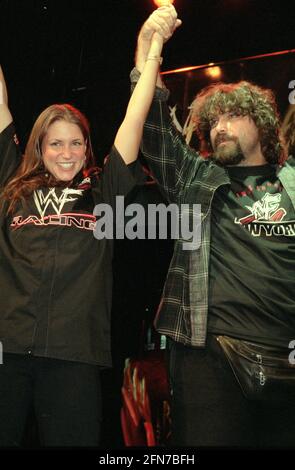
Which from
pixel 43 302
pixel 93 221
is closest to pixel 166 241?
pixel 93 221

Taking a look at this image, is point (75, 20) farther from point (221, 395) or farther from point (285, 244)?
point (221, 395)

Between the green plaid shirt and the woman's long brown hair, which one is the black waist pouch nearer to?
the green plaid shirt

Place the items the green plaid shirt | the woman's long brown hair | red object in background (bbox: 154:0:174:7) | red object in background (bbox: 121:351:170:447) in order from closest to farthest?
the green plaid shirt, the woman's long brown hair, red object in background (bbox: 154:0:174:7), red object in background (bbox: 121:351:170:447)

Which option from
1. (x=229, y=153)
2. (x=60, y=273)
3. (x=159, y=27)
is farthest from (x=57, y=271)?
(x=159, y=27)

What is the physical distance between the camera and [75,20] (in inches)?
119

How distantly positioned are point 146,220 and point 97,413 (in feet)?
2.29

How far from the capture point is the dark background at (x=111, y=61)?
2840 millimetres

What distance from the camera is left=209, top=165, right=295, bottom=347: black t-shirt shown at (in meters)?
1.70

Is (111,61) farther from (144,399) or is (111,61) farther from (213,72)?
(144,399)

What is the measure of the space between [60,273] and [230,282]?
52 cm

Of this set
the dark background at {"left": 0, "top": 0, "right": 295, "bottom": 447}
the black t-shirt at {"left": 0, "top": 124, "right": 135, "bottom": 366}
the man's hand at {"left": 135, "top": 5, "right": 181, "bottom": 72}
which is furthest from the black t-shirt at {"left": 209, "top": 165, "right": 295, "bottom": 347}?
the dark background at {"left": 0, "top": 0, "right": 295, "bottom": 447}

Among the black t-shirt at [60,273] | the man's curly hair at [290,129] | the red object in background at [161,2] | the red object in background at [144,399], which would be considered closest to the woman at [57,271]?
the black t-shirt at [60,273]

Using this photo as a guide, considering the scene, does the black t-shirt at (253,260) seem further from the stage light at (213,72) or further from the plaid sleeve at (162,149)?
the stage light at (213,72)
